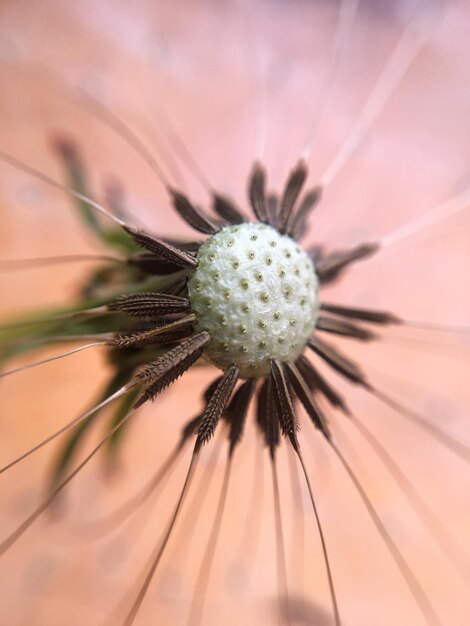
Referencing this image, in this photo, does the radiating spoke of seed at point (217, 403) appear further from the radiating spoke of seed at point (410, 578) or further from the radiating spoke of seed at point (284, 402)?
the radiating spoke of seed at point (410, 578)

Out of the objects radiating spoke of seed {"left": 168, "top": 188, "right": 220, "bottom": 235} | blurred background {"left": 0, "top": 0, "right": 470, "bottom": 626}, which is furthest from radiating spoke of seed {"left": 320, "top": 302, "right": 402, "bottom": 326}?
blurred background {"left": 0, "top": 0, "right": 470, "bottom": 626}

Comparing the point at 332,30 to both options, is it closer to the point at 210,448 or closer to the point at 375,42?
the point at 375,42

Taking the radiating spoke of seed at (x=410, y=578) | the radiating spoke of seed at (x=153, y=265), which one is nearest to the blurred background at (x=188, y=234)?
the radiating spoke of seed at (x=410, y=578)

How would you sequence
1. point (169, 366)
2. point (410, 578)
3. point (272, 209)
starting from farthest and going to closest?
point (410, 578)
point (272, 209)
point (169, 366)

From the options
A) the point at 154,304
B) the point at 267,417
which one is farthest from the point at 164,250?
the point at 267,417

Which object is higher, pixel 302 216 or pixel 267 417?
pixel 302 216

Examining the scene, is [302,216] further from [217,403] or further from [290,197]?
[217,403]
